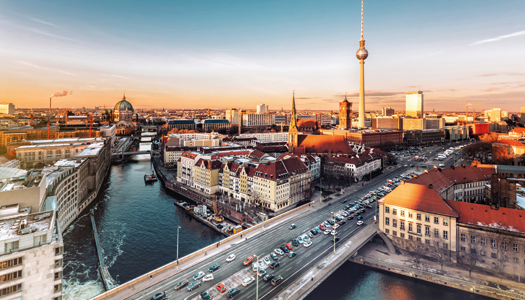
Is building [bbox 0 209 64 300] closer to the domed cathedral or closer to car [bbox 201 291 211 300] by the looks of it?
car [bbox 201 291 211 300]

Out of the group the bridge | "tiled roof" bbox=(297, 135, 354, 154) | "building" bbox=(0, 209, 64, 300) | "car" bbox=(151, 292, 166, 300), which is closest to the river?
the bridge

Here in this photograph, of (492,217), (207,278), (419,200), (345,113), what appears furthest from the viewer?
(345,113)

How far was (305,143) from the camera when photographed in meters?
75.3

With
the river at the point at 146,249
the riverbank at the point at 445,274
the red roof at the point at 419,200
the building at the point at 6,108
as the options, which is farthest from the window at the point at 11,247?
the building at the point at 6,108

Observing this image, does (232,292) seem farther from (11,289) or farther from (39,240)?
(11,289)

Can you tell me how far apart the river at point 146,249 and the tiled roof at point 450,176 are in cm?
1336

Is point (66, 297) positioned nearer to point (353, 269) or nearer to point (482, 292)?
point (353, 269)

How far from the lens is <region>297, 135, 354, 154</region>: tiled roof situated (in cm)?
7091

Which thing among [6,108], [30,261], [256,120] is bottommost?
[30,261]

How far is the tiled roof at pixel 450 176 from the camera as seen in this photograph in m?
33.3

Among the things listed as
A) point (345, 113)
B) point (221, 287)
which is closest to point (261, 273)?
point (221, 287)

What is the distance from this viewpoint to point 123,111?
190125 millimetres

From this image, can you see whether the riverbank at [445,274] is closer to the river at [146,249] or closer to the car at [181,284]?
the river at [146,249]

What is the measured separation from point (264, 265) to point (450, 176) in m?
30.5
